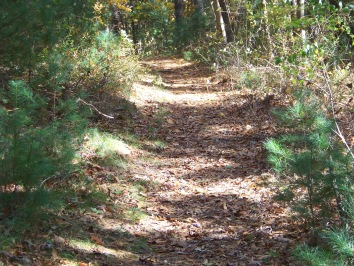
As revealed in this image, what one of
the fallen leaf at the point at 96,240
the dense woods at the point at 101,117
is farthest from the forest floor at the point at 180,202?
the dense woods at the point at 101,117

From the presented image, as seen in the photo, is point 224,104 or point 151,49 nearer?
point 224,104

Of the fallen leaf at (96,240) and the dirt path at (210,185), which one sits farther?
the dirt path at (210,185)

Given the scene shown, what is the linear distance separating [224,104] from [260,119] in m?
2.21

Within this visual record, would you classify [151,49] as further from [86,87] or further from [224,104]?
[86,87]

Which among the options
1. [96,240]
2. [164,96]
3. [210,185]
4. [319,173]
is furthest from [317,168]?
[164,96]

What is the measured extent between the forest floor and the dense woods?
179 millimetres

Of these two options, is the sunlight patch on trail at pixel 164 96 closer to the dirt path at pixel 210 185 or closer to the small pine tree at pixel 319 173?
the dirt path at pixel 210 185

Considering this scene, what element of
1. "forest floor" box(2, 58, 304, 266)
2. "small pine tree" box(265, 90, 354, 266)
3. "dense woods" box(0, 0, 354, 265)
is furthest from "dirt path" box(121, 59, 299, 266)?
"small pine tree" box(265, 90, 354, 266)

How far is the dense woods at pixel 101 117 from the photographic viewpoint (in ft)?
13.1

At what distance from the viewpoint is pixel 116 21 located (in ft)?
54.1

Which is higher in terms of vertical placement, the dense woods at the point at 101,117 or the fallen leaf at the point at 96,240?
the dense woods at the point at 101,117

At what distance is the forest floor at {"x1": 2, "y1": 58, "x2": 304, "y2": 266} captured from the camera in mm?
4656

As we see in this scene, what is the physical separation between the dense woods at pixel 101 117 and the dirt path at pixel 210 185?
41cm

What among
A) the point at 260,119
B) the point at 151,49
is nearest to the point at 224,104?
the point at 260,119
